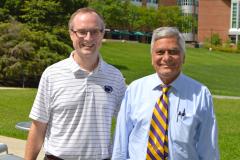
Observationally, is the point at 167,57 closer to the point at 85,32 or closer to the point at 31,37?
the point at 85,32

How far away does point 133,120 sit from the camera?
327 cm

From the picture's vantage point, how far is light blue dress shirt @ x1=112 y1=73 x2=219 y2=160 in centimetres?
315

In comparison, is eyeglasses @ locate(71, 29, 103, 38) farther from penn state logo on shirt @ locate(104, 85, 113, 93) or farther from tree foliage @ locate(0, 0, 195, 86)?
tree foliage @ locate(0, 0, 195, 86)

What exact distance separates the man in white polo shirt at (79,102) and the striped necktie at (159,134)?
0.44 m

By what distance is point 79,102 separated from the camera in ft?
11.5

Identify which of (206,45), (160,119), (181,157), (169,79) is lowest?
(206,45)

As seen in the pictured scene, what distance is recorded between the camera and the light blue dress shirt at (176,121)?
3.15 m

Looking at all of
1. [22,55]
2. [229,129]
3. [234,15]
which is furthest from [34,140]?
[234,15]

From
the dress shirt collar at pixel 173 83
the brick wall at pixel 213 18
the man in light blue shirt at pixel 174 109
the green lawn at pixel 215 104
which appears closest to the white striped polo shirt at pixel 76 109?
the man in light blue shirt at pixel 174 109

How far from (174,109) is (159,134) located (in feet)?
0.56

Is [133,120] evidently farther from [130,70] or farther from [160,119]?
[130,70]

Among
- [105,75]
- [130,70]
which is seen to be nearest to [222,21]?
[130,70]

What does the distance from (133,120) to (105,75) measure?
0.46 meters

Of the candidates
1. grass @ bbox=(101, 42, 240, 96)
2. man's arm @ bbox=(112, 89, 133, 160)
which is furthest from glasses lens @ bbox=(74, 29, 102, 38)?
grass @ bbox=(101, 42, 240, 96)
